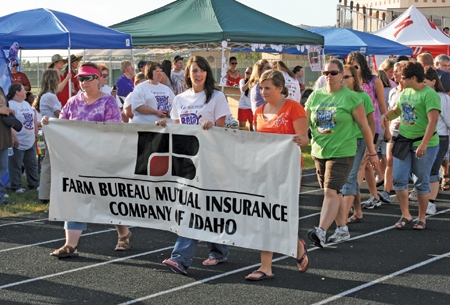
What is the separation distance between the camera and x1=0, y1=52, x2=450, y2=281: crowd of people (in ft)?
21.1

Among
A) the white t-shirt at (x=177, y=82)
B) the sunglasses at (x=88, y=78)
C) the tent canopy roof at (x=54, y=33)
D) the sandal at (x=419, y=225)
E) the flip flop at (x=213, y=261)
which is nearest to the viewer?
the flip flop at (x=213, y=261)

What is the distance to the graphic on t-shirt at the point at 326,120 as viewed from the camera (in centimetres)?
Answer: 712

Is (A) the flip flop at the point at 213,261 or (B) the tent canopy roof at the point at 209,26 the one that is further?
(B) the tent canopy roof at the point at 209,26

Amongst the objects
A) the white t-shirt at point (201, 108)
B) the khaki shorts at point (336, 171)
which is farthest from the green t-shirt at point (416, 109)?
the white t-shirt at point (201, 108)

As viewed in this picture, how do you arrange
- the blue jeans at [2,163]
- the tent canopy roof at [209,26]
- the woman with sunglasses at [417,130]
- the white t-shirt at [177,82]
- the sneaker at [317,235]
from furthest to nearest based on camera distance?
the white t-shirt at [177,82]
the tent canopy roof at [209,26]
the blue jeans at [2,163]
the woman with sunglasses at [417,130]
the sneaker at [317,235]

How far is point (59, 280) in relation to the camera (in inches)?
248

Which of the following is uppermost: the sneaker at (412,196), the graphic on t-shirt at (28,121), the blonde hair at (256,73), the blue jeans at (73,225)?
the blonde hair at (256,73)

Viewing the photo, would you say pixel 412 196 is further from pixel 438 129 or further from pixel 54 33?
pixel 54 33

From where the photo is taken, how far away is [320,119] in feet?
23.6

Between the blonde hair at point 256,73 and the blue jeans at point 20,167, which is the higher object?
the blonde hair at point 256,73

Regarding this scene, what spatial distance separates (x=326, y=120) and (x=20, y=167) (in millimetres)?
5788

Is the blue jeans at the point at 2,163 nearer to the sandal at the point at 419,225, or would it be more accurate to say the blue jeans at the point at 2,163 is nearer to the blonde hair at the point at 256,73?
the blonde hair at the point at 256,73

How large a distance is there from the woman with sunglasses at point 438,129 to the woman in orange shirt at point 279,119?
12.1ft

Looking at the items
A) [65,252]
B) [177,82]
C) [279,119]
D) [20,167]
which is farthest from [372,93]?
[177,82]
